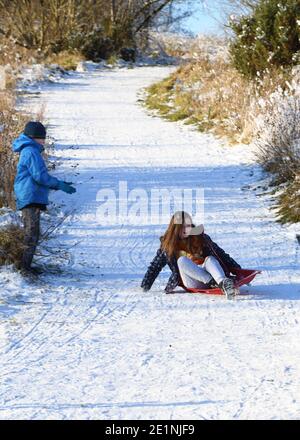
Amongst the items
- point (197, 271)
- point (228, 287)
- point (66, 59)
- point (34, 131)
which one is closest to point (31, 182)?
point (34, 131)

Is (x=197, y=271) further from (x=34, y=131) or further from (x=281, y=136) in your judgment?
(x=281, y=136)

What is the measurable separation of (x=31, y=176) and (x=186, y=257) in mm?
1675

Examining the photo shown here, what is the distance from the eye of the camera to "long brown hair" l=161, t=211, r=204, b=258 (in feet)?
22.7

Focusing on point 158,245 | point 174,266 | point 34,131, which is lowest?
point 158,245

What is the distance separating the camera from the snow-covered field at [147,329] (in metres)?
4.49

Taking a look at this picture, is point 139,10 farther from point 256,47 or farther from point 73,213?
point 73,213

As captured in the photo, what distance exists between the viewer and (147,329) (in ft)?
19.4

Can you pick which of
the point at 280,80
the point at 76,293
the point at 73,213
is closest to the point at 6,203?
the point at 73,213

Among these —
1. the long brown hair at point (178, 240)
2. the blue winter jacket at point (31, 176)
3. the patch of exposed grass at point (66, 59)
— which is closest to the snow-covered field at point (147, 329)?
the long brown hair at point (178, 240)

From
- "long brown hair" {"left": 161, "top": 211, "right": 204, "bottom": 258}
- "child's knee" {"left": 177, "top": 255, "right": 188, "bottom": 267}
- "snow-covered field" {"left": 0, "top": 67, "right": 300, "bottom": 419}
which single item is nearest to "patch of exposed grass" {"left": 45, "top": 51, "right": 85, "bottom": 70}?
"snow-covered field" {"left": 0, "top": 67, "right": 300, "bottom": 419}

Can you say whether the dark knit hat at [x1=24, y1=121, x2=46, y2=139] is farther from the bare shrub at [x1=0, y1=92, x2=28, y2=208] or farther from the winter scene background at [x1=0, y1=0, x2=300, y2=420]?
the bare shrub at [x1=0, y1=92, x2=28, y2=208]

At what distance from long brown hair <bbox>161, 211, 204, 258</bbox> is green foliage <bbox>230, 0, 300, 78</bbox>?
29.8 ft

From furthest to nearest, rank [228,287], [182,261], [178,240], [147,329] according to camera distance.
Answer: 1. [178,240]
2. [182,261]
3. [228,287]
4. [147,329]

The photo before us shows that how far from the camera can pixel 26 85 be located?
75.5ft
